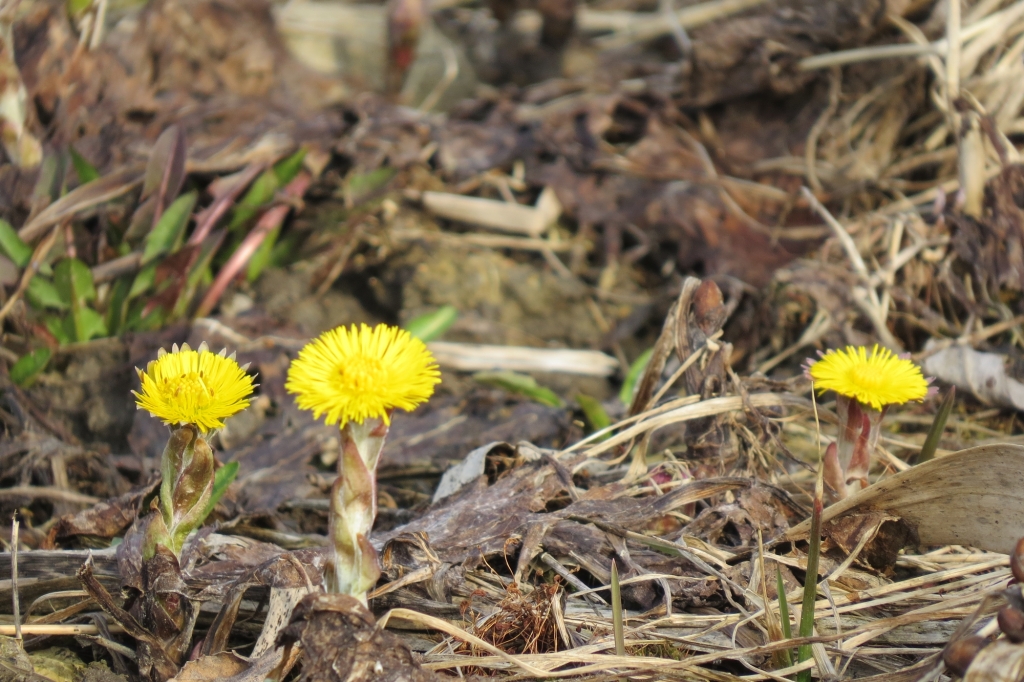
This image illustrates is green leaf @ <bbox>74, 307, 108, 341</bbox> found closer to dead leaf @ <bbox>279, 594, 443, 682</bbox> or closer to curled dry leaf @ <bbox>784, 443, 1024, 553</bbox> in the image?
dead leaf @ <bbox>279, 594, 443, 682</bbox>

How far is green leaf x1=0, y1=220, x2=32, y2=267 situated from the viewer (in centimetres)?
203

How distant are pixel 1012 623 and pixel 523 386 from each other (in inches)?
56.3

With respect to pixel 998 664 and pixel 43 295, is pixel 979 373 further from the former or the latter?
pixel 43 295

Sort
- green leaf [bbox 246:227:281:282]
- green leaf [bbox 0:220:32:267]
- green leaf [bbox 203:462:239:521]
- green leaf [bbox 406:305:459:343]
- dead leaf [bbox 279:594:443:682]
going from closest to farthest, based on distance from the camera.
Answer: dead leaf [bbox 279:594:443:682] < green leaf [bbox 203:462:239:521] < green leaf [bbox 0:220:32:267] < green leaf [bbox 406:305:459:343] < green leaf [bbox 246:227:281:282]

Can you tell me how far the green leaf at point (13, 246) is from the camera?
2033 millimetres

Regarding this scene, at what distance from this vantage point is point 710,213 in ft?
9.14

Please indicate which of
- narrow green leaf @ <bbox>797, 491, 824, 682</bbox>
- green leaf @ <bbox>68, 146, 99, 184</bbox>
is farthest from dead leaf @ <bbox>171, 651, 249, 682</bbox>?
green leaf @ <bbox>68, 146, 99, 184</bbox>

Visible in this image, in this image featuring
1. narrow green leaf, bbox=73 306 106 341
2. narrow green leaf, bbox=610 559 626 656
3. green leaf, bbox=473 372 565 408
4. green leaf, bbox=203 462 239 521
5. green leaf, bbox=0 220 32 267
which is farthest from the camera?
green leaf, bbox=473 372 565 408

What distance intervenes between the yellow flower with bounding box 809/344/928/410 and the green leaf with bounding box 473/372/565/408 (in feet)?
3.17

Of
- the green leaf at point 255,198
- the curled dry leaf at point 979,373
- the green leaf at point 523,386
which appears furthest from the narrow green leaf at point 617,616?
the green leaf at point 255,198

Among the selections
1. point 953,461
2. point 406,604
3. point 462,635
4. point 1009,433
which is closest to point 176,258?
point 406,604

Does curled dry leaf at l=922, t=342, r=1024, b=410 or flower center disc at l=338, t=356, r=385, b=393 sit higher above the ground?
flower center disc at l=338, t=356, r=385, b=393

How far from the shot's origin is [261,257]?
266cm

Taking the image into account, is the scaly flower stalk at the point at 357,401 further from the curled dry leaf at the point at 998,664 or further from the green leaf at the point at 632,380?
the green leaf at the point at 632,380
